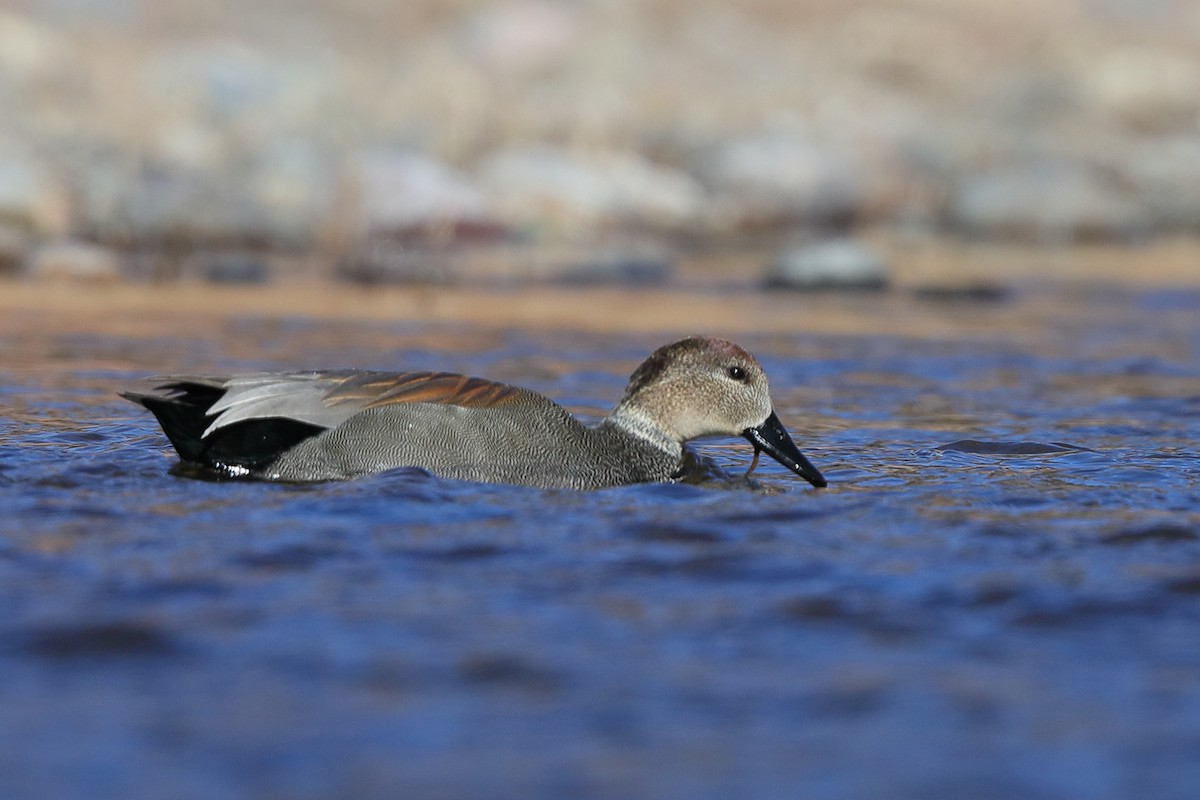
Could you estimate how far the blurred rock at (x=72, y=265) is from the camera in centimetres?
1291

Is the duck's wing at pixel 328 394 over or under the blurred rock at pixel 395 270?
under

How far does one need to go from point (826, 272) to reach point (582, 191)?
4.98 meters

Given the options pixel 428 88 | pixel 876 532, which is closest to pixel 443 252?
pixel 428 88

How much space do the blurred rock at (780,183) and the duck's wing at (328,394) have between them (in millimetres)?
14940

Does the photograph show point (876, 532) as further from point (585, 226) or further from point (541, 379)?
point (585, 226)

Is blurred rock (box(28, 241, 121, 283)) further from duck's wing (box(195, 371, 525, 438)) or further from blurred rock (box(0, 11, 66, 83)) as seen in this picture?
blurred rock (box(0, 11, 66, 83))

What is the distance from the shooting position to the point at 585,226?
59.2 feet

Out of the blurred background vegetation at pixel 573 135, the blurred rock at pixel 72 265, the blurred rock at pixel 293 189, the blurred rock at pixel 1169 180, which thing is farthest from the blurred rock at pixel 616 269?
the blurred rock at pixel 1169 180

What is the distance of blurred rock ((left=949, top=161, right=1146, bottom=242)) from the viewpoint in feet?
68.3

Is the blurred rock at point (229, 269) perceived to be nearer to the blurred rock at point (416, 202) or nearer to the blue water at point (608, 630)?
the blurred rock at point (416, 202)

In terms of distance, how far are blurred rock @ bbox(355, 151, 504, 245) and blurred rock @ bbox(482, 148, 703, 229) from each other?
645 millimetres

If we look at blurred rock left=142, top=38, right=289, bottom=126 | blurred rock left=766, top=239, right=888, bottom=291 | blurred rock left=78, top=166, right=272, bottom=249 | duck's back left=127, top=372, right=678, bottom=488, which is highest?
blurred rock left=142, top=38, right=289, bottom=126

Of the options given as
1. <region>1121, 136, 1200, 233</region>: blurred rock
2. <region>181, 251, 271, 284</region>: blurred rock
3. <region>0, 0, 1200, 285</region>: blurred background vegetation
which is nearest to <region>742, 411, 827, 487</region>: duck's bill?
<region>181, 251, 271, 284</region>: blurred rock

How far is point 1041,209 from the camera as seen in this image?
2100cm
